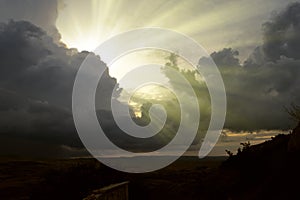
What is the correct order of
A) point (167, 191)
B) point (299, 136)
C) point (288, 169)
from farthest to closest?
point (167, 191) → point (299, 136) → point (288, 169)

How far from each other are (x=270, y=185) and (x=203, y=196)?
8.92 meters

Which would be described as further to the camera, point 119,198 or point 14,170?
point 14,170

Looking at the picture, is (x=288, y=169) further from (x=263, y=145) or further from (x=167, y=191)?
(x=167, y=191)

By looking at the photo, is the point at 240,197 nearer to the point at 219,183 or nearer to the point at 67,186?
the point at 219,183

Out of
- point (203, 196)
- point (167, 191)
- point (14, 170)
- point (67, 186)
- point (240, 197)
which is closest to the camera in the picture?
point (240, 197)

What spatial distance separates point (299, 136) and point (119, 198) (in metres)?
8.74

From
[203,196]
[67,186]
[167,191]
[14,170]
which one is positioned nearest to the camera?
A: [67,186]

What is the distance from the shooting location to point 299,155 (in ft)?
52.4

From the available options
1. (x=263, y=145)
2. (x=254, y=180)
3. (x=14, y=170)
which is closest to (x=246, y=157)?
(x=263, y=145)

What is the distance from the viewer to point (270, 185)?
51.1 feet

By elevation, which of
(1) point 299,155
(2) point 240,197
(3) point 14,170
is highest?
(3) point 14,170

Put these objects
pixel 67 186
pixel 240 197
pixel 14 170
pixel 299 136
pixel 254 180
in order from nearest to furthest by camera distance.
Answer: pixel 299 136, pixel 240 197, pixel 254 180, pixel 67 186, pixel 14 170

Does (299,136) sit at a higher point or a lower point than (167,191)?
higher

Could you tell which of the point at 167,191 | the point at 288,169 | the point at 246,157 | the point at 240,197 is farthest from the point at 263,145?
the point at 167,191
